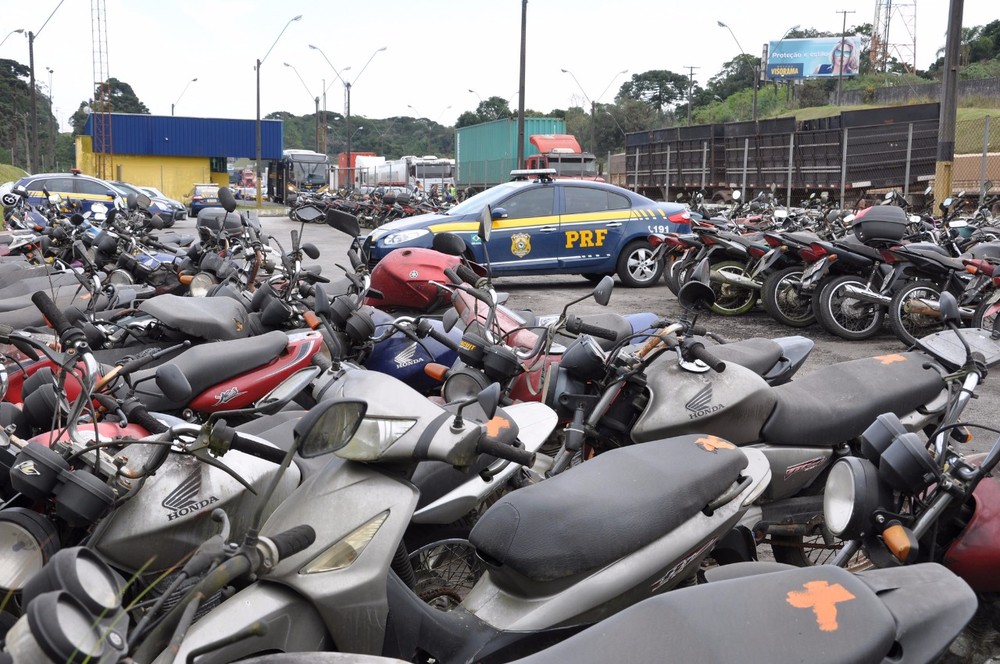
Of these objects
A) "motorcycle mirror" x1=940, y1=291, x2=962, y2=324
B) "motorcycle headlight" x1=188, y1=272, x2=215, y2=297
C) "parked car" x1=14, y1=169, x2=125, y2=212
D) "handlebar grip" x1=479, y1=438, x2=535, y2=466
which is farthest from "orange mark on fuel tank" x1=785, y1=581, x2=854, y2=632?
"parked car" x1=14, y1=169, x2=125, y2=212

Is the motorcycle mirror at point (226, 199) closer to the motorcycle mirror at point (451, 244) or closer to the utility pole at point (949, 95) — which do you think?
the motorcycle mirror at point (451, 244)

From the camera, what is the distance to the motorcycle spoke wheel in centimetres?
289

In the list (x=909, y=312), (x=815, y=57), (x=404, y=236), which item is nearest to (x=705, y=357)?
(x=909, y=312)

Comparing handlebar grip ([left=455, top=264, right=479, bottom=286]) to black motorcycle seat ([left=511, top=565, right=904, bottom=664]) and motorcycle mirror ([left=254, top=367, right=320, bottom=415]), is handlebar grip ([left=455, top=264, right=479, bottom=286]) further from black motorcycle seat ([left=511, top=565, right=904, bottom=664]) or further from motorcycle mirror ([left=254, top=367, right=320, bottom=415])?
black motorcycle seat ([left=511, top=565, right=904, bottom=664])

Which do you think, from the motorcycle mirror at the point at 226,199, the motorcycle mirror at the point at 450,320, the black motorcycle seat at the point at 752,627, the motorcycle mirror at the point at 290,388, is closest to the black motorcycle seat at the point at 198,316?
the motorcycle mirror at the point at 290,388

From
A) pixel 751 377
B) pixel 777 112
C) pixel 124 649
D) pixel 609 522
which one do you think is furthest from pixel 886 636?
pixel 777 112

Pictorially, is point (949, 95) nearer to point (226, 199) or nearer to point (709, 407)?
point (226, 199)

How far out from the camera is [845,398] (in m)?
3.68

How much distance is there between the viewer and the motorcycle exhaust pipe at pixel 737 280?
31.7 ft

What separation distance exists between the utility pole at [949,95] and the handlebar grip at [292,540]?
45.2ft

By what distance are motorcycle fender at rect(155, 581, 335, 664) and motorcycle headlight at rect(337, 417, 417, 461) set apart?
14.8 inches

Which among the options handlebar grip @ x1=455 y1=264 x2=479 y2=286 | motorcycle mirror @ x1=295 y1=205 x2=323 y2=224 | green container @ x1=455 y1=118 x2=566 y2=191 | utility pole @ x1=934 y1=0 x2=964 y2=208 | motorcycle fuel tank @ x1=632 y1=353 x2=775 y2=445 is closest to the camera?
motorcycle fuel tank @ x1=632 y1=353 x2=775 y2=445

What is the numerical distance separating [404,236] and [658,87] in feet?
238

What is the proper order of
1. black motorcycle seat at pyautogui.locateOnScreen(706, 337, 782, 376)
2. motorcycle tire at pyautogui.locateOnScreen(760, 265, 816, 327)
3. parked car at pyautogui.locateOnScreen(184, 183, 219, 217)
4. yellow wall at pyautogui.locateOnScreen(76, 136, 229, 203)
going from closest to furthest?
black motorcycle seat at pyautogui.locateOnScreen(706, 337, 782, 376)
motorcycle tire at pyautogui.locateOnScreen(760, 265, 816, 327)
parked car at pyautogui.locateOnScreen(184, 183, 219, 217)
yellow wall at pyautogui.locateOnScreen(76, 136, 229, 203)
